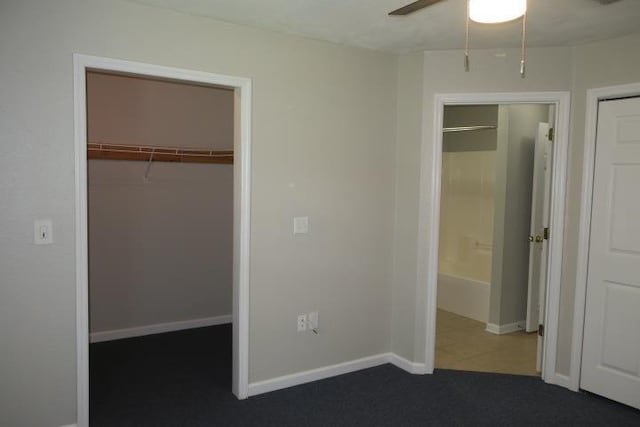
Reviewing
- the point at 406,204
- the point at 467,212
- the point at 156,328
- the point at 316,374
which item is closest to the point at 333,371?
the point at 316,374

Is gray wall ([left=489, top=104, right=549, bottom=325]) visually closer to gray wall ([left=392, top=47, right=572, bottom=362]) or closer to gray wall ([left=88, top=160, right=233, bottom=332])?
gray wall ([left=392, top=47, right=572, bottom=362])

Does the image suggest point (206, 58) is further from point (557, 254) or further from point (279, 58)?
point (557, 254)

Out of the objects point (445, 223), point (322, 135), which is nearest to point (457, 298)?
point (445, 223)

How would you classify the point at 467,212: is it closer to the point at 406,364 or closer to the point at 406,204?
the point at 406,204

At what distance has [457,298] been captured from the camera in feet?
16.6

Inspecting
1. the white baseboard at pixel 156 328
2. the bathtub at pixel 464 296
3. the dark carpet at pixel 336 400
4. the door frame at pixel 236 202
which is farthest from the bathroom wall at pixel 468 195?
the door frame at pixel 236 202

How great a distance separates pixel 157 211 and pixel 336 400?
90.5 inches

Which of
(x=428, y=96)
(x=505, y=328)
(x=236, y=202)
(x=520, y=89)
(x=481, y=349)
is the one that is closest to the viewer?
(x=236, y=202)

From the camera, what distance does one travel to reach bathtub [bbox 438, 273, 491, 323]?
4774mm

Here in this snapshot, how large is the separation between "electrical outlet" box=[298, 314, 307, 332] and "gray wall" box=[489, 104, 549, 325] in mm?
2147

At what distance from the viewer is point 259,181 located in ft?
9.79

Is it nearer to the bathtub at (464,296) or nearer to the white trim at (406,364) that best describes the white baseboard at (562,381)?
the white trim at (406,364)

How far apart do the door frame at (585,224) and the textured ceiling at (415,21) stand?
418mm

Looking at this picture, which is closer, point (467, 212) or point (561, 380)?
point (561, 380)
